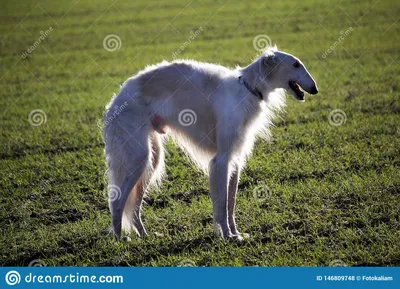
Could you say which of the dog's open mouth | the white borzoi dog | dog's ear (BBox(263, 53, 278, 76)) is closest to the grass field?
the white borzoi dog

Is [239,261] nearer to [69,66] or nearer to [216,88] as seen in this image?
[216,88]

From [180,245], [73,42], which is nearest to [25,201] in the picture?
[180,245]

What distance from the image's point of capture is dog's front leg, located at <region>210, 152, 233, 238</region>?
6.86m

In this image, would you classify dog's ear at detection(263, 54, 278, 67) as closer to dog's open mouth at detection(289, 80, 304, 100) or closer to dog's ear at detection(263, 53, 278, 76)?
dog's ear at detection(263, 53, 278, 76)

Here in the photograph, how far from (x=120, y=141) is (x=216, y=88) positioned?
4.14ft

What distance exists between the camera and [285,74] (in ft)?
23.2

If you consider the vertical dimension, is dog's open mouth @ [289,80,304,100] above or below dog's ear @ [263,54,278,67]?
below

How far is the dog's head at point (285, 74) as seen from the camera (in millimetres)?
7055

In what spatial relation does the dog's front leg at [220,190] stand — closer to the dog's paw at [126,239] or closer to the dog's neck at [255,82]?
the dog's neck at [255,82]

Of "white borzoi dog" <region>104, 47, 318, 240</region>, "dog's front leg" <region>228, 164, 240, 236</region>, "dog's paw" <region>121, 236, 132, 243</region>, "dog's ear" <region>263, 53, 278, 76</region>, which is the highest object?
"dog's ear" <region>263, 53, 278, 76</region>

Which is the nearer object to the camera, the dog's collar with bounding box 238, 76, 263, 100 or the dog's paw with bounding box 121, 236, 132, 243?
the dog's paw with bounding box 121, 236, 132, 243

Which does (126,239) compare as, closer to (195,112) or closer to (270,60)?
(195,112)

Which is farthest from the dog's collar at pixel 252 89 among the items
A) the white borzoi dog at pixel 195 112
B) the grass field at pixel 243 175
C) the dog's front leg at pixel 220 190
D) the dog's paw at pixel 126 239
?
the dog's paw at pixel 126 239

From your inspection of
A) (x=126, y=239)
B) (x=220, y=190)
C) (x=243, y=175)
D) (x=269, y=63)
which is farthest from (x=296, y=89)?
(x=126, y=239)
